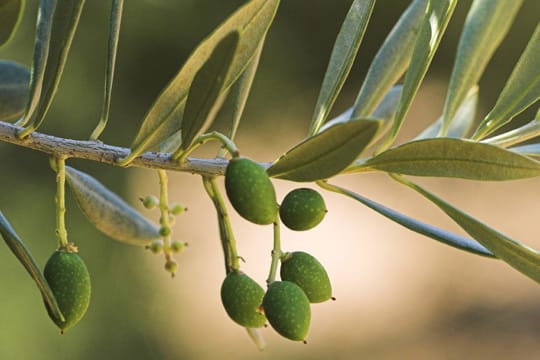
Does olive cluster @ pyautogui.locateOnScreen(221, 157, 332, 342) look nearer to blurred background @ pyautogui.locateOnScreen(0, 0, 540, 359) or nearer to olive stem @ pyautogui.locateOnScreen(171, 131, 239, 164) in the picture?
olive stem @ pyautogui.locateOnScreen(171, 131, 239, 164)

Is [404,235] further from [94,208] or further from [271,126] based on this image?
[94,208]

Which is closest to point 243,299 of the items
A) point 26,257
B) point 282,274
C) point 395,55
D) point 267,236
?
point 282,274

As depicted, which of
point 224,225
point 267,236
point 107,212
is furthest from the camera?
point 267,236

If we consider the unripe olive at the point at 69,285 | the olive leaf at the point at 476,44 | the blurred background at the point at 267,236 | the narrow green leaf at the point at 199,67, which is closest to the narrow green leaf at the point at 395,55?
the olive leaf at the point at 476,44

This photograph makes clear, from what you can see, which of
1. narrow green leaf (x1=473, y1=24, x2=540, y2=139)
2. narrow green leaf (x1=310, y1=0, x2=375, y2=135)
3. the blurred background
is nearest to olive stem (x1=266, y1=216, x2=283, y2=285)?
narrow green leaf (x1=310, y1=0, x2=375, y2=135)

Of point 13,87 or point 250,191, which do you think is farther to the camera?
point 13,87

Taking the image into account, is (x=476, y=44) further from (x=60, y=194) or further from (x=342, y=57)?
(x=60, y=194)
